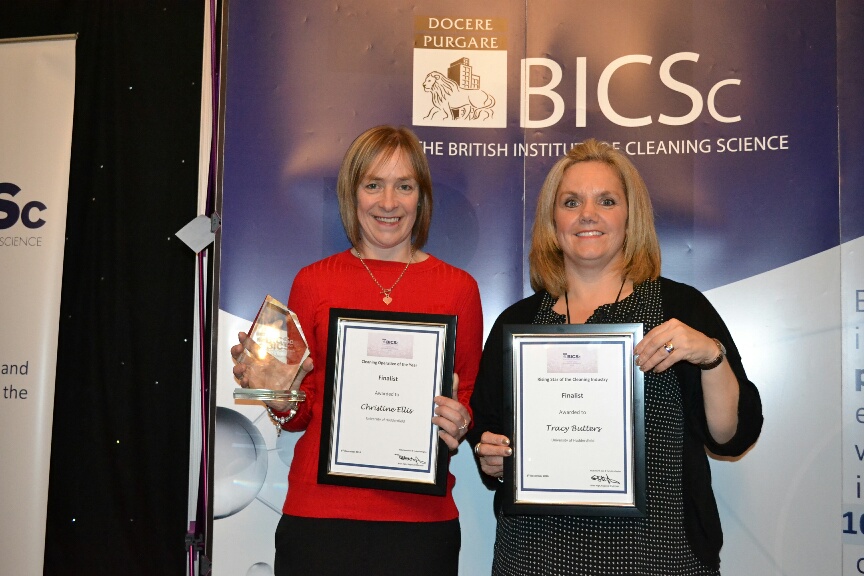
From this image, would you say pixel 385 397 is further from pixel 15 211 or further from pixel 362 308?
pixel 15 211

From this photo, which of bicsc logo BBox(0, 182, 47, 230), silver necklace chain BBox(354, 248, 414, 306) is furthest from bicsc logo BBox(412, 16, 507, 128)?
bicsc logo BBox(0, 182, 47, 230)

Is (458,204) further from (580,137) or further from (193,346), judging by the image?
(193,346)

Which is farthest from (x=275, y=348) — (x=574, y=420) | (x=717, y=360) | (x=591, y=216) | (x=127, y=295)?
(x=127, y=295)

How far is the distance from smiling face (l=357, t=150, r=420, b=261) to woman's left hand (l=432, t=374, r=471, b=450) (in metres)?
0.59

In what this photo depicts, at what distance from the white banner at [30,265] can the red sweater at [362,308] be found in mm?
2071

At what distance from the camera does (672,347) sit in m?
1.76

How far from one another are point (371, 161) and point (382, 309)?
46 centimetres

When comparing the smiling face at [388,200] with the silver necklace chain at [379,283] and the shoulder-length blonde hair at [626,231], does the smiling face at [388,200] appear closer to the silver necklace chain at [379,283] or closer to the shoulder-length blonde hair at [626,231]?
the silver necklace chain at [379,283]

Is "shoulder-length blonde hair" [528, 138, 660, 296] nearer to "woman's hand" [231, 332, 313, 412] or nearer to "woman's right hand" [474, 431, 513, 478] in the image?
"woman's right hand" [474, 431, 513, 478]

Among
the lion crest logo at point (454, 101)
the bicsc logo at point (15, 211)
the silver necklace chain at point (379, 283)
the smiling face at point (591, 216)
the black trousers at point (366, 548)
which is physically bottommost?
the black trousers at point (366, 548)

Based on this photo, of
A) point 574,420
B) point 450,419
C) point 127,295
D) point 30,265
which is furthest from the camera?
point 127,295

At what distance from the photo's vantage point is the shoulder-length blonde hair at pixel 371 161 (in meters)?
2.33

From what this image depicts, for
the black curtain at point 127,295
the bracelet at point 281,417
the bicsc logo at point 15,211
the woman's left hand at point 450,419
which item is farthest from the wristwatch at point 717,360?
the bicsc logo at point 15,211

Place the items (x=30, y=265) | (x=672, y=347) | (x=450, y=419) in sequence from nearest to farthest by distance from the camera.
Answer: (x=672, y=347) < (x=450, y=419) < (x=30, y=265)
